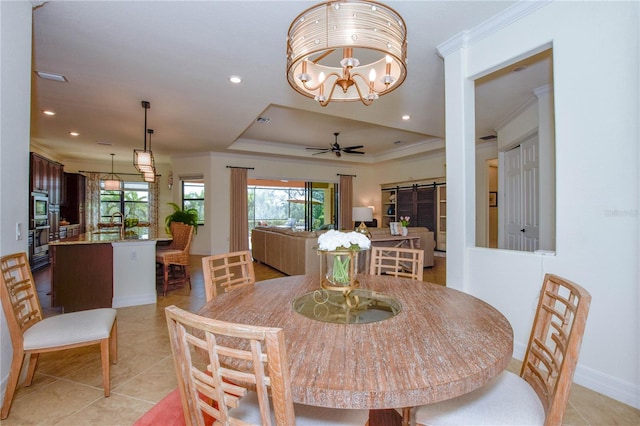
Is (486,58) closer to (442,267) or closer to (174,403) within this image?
(174,403)

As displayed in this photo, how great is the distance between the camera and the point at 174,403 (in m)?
1.58

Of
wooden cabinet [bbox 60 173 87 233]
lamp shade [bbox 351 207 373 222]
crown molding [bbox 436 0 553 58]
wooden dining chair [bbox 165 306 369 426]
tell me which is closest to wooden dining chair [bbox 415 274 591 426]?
wooden dining chair [bbox 165 306 369 426]

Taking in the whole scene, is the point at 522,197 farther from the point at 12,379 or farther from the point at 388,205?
the point at 12,379

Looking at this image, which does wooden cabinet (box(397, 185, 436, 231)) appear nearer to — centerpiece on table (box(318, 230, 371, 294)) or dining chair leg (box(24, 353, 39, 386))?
centerpiece on table (box(318, 230, 371, 294))

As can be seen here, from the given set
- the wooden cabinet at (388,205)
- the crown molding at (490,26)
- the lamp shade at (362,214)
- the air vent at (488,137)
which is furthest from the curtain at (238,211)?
the crown molding at (490,26)

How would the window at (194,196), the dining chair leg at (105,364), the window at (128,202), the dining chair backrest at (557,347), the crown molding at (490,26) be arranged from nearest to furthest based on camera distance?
1. the dining chair backrest at (557,347)
2. the dining chair leg at (105,364)
3. the crown molding at (490,26)
4. the window at (194,196)
5. the window at (128,202)

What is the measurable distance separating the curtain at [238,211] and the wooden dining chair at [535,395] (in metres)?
6.82

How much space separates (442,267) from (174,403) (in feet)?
18.3

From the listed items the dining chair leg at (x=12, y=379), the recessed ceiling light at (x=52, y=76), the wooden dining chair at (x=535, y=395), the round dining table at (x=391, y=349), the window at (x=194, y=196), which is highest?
the recessed ceiling light at (x=52, y=76)

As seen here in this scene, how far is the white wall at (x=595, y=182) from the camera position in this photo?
181cm

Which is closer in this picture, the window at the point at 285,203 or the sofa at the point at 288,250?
the sofa at the point at 288,250

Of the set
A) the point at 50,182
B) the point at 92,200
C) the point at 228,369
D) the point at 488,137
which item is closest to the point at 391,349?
the point at 228,369

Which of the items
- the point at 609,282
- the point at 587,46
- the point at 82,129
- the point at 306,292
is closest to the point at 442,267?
the point at 609,282

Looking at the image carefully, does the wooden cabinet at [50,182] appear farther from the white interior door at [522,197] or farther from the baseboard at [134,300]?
the white interior door at [522,197]
